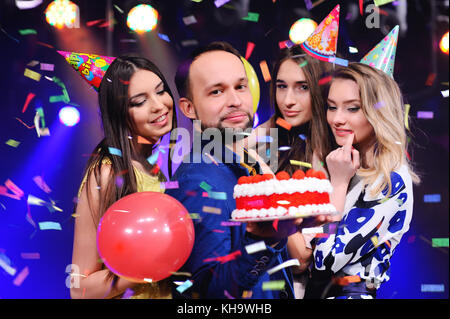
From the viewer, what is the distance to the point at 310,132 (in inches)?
130

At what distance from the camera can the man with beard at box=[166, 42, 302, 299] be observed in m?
2.43

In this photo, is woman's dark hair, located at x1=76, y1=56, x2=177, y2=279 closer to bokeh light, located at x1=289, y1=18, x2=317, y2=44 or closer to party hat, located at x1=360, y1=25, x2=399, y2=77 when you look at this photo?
bokeh light, located at x1=289, y1=18, x2=317, y2=44

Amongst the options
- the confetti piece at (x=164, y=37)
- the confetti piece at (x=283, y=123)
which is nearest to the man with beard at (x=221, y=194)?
the confetti piece at (x=283, y=123)

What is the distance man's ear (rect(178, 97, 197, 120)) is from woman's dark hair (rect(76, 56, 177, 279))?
136mm

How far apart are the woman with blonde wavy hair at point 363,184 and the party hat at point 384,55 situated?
0.21ft

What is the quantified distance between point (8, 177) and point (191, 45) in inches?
63.8

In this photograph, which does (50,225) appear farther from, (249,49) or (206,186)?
(249,49)

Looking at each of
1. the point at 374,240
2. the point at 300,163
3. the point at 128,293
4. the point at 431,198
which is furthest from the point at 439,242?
the point at 128,293

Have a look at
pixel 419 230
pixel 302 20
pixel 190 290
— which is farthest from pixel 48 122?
pixel 419 230

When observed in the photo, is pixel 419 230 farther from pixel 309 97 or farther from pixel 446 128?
pixel 309 97

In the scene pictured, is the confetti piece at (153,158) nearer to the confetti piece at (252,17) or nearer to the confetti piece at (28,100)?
the confetti piece at (28,100)

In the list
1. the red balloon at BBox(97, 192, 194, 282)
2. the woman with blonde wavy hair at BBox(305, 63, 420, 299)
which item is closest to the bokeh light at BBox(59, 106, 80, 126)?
the red balloon at BBox(97, 192, 194, 282)

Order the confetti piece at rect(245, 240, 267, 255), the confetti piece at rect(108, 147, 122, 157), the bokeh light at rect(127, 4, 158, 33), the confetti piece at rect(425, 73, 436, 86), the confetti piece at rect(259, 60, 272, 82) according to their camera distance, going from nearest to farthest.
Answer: the confetti piece at rect(245, 240, 267, 255)
the confetti piece at rect(108, 147, 122, 157)
the confetti piece at rect(259, 60, 272, 82)
the bokeh light at rect(127, 4, 158, 33)
the confetti piece at rect(425, 73, 436, 86)
